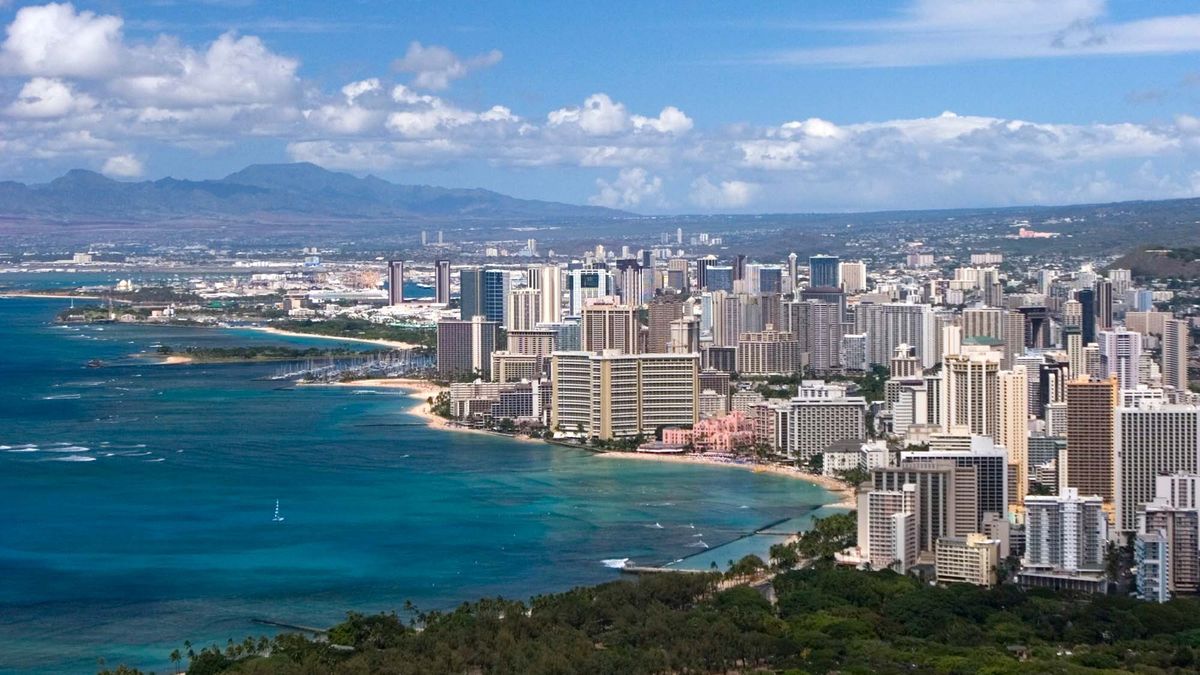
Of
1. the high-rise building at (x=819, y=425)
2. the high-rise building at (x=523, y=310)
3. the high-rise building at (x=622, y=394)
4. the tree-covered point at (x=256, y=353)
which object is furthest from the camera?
A: the high-rise building at (x=523, y=310)

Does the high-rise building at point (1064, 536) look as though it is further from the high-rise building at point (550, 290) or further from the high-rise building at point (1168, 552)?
the high-rise building at point (550, 290)

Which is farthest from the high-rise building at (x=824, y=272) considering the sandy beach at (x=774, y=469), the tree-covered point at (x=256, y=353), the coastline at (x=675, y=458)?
the sandy beach at (x=774, y=469)

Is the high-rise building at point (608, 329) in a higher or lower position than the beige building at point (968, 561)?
higher

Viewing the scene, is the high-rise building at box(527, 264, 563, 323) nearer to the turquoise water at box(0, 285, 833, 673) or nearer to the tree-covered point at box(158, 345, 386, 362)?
the tree-covered point at box(158, 345, 386, 362)

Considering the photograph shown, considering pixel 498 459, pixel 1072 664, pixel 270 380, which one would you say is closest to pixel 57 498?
pixel 498 459

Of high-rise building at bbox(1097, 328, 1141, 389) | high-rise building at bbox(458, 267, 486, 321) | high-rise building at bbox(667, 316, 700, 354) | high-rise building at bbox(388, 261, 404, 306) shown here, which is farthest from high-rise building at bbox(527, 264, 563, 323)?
high-rise building at bbox(1097, 328, 1141, 389)

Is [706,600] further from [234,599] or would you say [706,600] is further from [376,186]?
[376,186]
